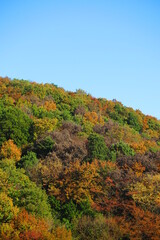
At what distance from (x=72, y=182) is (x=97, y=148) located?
966 cm

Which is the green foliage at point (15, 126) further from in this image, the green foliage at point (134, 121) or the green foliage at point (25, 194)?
the green foliage at point (134, 121)

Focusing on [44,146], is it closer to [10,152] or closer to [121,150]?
[10,152]

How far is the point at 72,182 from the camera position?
3731 cm

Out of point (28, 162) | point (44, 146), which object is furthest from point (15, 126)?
point (28, 162)

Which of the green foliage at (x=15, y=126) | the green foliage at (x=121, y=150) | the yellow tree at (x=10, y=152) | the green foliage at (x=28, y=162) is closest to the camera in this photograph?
the green foliage at (x=28, y=162)

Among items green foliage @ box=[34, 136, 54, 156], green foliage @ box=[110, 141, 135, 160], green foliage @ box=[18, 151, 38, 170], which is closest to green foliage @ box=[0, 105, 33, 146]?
green foliage @ box=[34, 136, 54, 156]

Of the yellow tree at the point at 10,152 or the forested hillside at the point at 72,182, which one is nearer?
the forested hillside at the point at 72,182

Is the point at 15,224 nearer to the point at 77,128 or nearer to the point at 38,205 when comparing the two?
the point at 38,205

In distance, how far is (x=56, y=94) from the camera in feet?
256

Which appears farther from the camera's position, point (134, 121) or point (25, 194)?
point (134, 121)

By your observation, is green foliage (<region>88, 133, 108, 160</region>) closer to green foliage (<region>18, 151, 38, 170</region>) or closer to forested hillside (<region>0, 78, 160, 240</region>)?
forested hillside (<region>0, 78, 160, 240</region>)

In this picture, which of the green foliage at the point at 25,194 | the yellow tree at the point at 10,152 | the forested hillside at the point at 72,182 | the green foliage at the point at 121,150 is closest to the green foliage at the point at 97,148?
the forested hillside at the point at 72,182

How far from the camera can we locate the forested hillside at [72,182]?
30031mm

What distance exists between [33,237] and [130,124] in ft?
188
